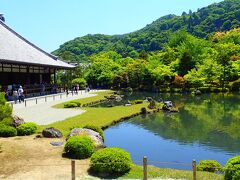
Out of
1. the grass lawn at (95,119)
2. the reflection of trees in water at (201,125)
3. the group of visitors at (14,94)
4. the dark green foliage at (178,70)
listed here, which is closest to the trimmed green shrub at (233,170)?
the reflection of trees in water at (201,125)

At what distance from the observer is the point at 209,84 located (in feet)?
207

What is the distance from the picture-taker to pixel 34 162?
45.9 feet

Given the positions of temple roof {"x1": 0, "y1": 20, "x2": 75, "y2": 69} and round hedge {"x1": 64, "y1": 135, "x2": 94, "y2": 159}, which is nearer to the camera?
round hedge {"x1": 64, "y1": 135, "x2": 94, "y2": 159}

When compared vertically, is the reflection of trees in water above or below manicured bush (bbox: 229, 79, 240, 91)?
below

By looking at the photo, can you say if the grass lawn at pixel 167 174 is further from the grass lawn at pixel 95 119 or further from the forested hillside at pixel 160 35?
the forested hillside at pixel 160 35

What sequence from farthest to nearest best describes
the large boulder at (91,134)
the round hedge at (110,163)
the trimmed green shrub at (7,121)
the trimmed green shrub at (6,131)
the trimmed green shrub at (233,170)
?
the trimmed green shrub at (6,131)
the trimmed green shrub at (7,121)
the large boulder at (91,134)
the round hedge at (110,163)
the trimmed green shrub at (233,170)

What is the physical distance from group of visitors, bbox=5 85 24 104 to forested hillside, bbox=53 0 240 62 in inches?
3613

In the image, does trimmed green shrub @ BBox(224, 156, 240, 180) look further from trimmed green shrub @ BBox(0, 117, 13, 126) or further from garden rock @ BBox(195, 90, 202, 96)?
garden rock @ BBox(195, 90, 202, 96)

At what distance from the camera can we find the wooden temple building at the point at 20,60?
37.9 meters

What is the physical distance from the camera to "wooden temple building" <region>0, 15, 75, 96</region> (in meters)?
37.9

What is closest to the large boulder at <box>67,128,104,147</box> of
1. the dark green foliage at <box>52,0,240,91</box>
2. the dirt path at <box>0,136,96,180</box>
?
the dirt path at <box>0,136,96,180</box>

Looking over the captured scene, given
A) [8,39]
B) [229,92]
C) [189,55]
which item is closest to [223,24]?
[189,55]

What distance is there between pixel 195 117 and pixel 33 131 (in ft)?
58.9

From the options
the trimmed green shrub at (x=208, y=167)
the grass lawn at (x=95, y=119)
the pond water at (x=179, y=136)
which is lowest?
the pond water at (x=179, y=136)
